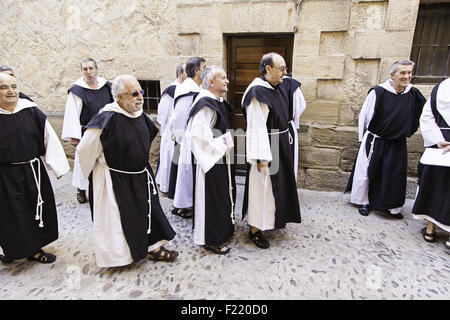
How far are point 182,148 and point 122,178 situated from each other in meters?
1.21

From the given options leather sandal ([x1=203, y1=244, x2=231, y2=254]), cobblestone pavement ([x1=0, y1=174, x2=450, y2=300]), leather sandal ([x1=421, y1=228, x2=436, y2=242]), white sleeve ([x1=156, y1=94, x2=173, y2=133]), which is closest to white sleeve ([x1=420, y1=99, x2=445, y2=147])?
leather sandal ([x1=421, y1=228, x2=436, y2=242])

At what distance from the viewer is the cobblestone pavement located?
232 centimetres

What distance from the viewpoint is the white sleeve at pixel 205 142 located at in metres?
2.56

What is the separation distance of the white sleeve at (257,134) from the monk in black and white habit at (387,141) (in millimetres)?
1614

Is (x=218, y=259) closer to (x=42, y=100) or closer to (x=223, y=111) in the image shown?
(x=223, y=111)

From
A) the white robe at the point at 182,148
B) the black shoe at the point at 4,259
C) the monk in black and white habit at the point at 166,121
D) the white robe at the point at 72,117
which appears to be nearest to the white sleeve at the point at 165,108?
the monk in black and white habit at the point at 166,121

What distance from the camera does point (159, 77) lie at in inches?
182

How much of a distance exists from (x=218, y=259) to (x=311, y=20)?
10.8ft

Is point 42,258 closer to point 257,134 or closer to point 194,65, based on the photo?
point 257,134

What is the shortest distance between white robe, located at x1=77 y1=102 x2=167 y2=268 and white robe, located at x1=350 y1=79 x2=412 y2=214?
8.88 ft

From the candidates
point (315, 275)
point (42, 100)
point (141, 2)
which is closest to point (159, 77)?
point (141, 2)

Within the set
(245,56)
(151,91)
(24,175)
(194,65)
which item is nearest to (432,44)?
(245,56)

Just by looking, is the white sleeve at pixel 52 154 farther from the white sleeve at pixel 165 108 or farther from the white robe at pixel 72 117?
the white sleeve at pixel 165 108

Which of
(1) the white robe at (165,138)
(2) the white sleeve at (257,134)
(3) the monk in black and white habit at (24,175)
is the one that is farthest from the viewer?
(1) the white robe at (165,138)
